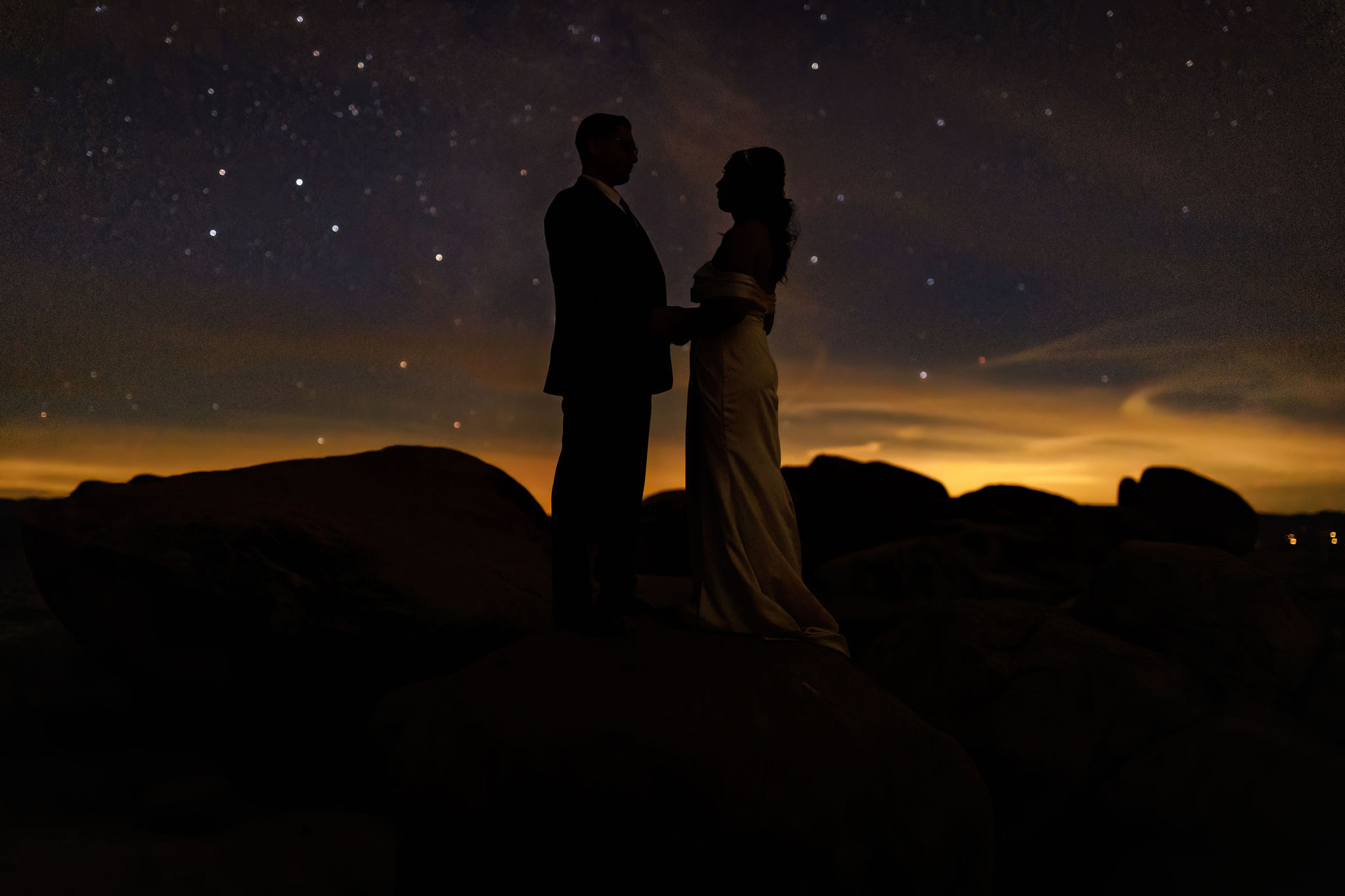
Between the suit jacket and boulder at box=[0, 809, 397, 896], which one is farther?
boulder at box=[0, 809, 397, 896]

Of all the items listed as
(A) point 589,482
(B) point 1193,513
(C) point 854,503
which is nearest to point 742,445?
(A) point 589,482

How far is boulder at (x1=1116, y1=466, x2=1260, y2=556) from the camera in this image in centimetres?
1306

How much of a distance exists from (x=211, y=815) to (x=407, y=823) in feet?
7.19

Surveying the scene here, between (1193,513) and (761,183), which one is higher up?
(761,183)

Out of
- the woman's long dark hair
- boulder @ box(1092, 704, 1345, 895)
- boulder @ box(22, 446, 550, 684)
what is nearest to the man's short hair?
the woman's long dark hair

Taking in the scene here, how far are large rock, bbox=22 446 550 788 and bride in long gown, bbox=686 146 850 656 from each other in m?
2.04

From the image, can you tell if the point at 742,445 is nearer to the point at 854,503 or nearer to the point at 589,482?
the point at 589,482

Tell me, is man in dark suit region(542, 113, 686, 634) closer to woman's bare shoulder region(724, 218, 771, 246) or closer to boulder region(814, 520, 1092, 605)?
woman's bare shoulder region(724, 218, 771, 246)

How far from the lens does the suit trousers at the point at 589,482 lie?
144 inches

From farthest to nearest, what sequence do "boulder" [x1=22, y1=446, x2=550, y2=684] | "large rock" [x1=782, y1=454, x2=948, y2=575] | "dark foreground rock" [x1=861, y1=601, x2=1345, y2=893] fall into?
"large rock" [x1=782, y1=454, x2=948, y2=575]
"boulder" [x1=22, y1=446, x2=550, y2=684]
"dark foreground rock" [x1=861, y1=601, x2=1345, y2=893]

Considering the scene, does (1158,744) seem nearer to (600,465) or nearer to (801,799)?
(801,799)

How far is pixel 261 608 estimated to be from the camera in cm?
500

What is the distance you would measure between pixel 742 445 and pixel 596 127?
1690mm

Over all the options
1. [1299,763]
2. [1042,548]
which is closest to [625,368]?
[1299,763]
